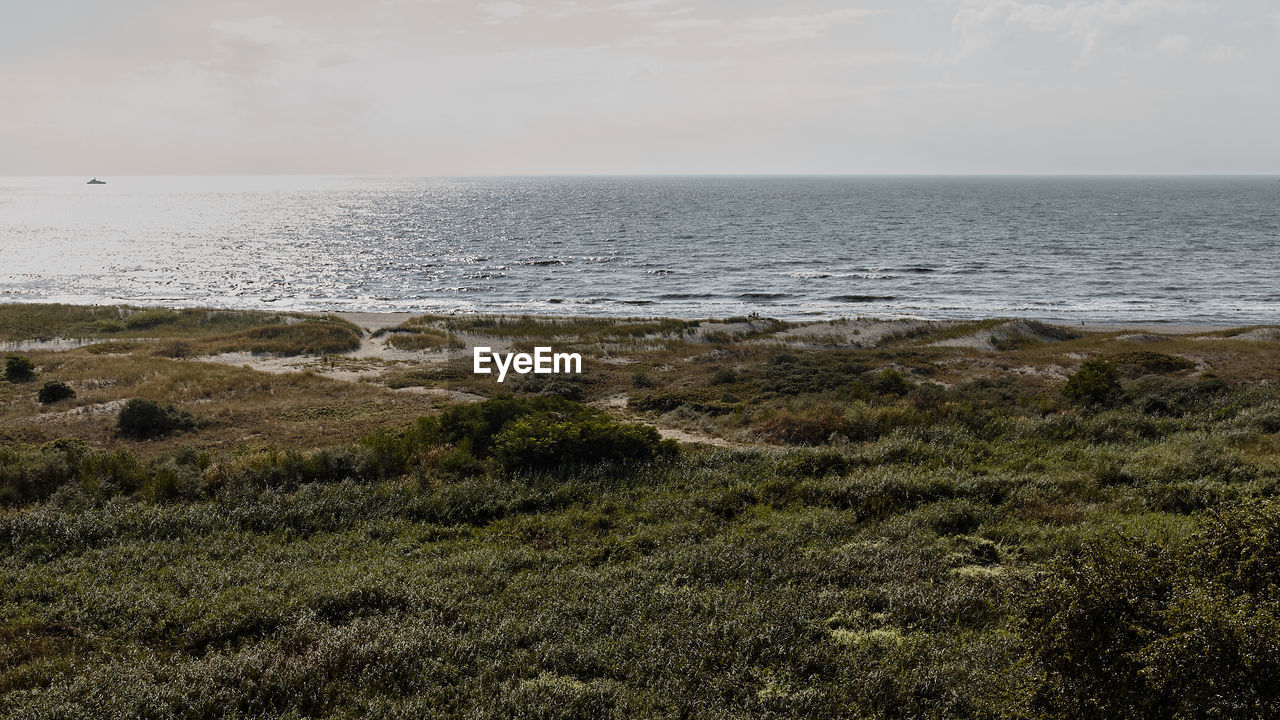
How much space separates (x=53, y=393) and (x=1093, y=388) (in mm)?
37705

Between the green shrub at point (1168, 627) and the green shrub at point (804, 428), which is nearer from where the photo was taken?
the green shrub at point (1168, 627)

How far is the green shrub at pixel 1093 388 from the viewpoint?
23609 millimetres

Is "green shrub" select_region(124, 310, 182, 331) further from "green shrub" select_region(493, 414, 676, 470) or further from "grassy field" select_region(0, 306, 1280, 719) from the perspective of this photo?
"green shrub" select_region(493, 414, 676, 470)

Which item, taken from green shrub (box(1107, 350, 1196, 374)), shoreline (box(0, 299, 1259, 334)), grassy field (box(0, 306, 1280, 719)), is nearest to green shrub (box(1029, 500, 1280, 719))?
grassy field (box(0, 306, 1280, 719))

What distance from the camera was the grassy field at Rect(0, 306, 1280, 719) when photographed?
700cm

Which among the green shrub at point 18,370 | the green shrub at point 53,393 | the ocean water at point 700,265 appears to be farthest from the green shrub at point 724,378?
the green shrub at point 18,370

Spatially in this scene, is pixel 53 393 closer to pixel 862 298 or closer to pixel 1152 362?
pixel 1152 362

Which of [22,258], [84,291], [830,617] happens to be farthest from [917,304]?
[22,258]

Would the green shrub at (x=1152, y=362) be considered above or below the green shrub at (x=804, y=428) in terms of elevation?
above

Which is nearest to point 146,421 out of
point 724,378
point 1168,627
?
point 724,378

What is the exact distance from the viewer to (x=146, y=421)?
73.7 ft

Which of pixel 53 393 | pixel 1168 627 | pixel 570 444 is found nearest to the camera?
pixel 1168 627

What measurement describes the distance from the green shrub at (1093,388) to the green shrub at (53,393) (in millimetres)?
36992

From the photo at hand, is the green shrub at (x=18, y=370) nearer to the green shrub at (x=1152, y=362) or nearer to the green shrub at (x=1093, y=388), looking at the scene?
the green shrub at (x=1093, y=388)
